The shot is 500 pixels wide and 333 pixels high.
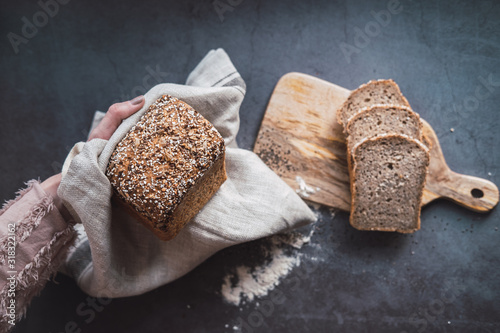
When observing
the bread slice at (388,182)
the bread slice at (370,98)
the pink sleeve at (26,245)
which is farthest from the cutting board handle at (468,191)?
the pink sleeve at (26,245)

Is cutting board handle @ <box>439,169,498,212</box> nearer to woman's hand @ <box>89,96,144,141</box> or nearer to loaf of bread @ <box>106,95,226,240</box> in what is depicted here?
loaf of bread @ <box>106,95,226,240</box>

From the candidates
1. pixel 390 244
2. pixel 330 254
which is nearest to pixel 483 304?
pixel 390 244

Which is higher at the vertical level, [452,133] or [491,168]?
[452,133]

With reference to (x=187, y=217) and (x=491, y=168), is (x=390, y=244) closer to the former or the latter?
(x=491, y=168)

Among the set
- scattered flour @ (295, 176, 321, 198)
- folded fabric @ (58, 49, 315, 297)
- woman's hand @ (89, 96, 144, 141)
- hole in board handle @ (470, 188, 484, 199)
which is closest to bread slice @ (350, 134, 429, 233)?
Result: scattered flour @ (295, 176, 321, 198)

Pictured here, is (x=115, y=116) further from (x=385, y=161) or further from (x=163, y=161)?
(x=385, y=161)

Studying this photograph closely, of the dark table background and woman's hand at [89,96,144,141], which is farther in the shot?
the dark table background
